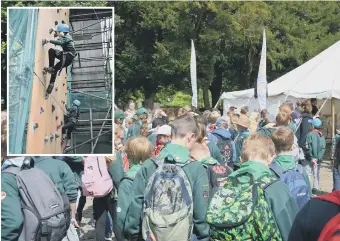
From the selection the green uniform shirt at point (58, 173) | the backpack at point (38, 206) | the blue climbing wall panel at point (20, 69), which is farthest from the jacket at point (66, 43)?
the green uniform shirt at point (58, 173)

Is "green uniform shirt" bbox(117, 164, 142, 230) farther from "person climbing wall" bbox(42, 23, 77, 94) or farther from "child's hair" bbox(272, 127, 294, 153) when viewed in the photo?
"child's hair" bbox(272, 127, 294, 153)

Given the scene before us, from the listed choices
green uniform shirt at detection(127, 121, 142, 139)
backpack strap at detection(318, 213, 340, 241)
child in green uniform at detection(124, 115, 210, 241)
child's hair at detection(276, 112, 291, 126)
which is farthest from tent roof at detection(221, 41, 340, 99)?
backpack strap at detection(318, 213, 340, 241)

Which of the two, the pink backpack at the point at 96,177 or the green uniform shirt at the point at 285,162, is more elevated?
the green uniform shirt at the point at 285,162

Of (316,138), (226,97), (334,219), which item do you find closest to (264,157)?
(334,219)

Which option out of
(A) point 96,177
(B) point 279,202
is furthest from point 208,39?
(B) point 279,202

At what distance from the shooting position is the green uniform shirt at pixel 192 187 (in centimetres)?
362

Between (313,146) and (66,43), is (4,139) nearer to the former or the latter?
(66,43)

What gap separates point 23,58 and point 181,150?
126 centimetres

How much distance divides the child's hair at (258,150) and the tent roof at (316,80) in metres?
11.9

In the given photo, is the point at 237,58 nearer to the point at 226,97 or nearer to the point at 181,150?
the point at 226,97

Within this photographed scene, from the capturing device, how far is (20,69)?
3.92 meters

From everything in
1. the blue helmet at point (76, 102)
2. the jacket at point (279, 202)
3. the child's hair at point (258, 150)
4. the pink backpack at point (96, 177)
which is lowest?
the pink backpack at point (96, 177)

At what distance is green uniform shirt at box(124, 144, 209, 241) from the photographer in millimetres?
3615

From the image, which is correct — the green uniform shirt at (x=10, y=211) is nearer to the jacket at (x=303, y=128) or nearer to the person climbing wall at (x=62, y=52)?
the person climbing wall at (x=62, y=52)
